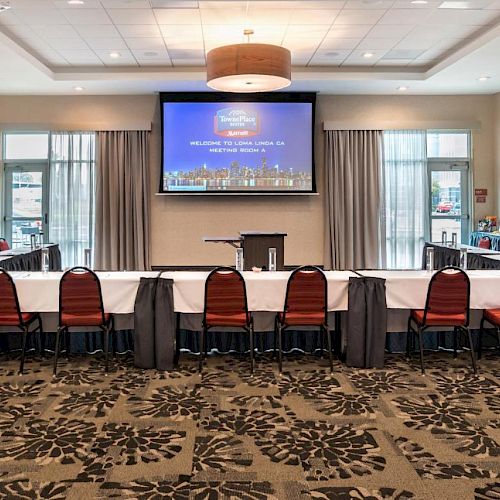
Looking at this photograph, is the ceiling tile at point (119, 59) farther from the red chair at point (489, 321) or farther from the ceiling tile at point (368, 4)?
the red chair at point (489, 321)

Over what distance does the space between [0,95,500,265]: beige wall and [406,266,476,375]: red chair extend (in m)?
5.86

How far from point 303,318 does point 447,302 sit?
131cm

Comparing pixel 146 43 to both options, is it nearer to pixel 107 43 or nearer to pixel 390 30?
pixel 107 43

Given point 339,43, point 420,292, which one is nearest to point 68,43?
point 339,43

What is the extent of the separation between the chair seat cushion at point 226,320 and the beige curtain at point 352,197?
5.87m

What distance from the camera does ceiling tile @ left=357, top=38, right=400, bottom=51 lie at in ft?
26.7

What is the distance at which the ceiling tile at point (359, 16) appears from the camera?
687cm

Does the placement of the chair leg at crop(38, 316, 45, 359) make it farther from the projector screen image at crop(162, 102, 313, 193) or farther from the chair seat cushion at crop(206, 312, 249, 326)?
the projector screen image at crop(162, 102, 313, 193)

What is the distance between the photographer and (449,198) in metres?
11.5

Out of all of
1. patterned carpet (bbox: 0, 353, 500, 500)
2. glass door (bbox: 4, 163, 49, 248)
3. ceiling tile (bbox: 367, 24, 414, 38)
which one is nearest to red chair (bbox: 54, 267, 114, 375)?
patterned carpet (bbox: 0, 353, 500, 500)

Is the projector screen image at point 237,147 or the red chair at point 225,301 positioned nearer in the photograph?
the red chair at point 225,301

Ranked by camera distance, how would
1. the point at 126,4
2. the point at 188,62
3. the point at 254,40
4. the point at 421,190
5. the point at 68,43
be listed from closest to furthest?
the point at 126,4
the point at 254,40
the point at 68,43
the point at 188,62
the point at 421,190

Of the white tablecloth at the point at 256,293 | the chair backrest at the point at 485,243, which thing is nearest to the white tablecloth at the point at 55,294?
the white tablecloth at the point at 256,293

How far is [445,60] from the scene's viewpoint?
8969mm
